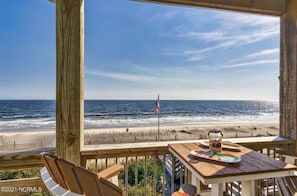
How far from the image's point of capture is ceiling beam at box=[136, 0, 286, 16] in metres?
1.88

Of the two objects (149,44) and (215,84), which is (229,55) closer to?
(215,84)

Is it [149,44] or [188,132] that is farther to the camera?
[149,44]

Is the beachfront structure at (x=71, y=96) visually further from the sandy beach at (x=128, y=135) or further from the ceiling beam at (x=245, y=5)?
the sandy beach at (x=128, y=135)

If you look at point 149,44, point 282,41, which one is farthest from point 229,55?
point 282,41

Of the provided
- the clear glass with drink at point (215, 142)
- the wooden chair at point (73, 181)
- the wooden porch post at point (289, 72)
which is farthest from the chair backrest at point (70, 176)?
the wooden porch post at point (289, 72)

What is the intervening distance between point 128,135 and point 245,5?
42.1 ft

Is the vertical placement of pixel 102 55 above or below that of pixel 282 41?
above

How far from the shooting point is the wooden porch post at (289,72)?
2033 mm

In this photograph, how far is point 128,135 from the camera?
46.0 ft

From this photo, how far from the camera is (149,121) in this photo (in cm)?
1797

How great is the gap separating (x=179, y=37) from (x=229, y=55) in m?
7.02

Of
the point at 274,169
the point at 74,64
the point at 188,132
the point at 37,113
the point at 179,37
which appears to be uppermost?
the point at 179,37

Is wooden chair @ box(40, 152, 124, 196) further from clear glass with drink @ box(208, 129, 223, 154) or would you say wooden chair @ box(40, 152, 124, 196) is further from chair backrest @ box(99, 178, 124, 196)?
clear glass with drink @ box(208, 129, 223, 154)

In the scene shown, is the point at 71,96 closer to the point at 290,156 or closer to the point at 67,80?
the point at 67,80
